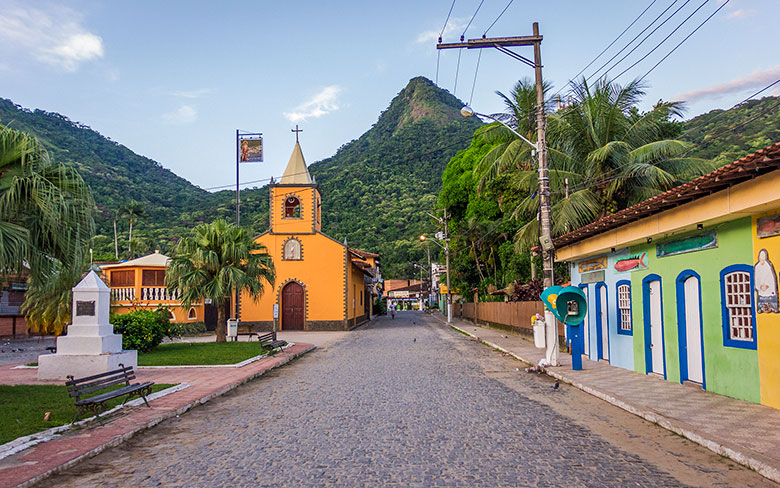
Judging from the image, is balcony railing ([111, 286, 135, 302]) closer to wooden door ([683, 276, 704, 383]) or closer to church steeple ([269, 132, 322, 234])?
church steeple ([269, 132, 322, 234])

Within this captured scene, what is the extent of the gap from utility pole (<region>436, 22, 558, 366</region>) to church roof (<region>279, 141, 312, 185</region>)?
888 inches

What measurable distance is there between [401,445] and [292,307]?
30.3 metres

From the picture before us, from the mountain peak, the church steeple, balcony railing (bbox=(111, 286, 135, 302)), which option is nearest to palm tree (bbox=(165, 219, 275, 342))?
balcony railing (bbox=(111, 286, 135, 302))

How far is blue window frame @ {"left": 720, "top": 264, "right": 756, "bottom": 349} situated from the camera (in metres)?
9.02

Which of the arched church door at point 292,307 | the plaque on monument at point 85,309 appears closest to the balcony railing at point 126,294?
the arched church door at point 292,307

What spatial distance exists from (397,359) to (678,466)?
40.2ft

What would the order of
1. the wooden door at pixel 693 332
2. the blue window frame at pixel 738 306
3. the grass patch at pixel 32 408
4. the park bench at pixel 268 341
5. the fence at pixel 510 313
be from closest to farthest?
the grass patch at pixel 32 408, the blue window frame at pixel 738 306, the wooden door at pixel 693 332, the park bench at pixel 268 341, the fence at pixel 510 313

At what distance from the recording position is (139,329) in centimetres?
1788

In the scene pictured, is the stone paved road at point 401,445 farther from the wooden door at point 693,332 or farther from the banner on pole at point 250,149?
the banner on pole at point 250,149

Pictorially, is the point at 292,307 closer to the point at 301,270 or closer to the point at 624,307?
the point at 301,270

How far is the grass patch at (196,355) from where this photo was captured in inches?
624

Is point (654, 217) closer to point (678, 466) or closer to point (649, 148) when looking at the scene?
point (678, 466)

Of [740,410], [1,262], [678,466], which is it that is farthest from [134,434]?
[740,410]

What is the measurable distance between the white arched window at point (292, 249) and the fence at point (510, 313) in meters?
12.8
